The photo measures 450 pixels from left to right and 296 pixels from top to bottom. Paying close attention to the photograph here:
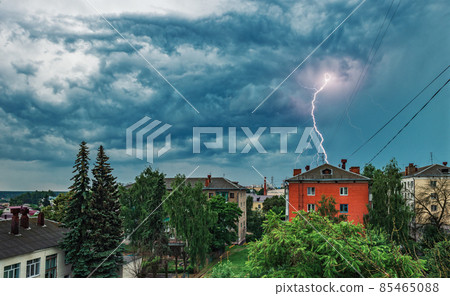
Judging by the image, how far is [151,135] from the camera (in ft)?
10.8

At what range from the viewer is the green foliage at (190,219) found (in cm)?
695

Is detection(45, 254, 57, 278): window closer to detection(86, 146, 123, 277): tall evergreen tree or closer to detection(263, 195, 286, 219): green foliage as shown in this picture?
detection(86, 146, 123, 277): tall evergreen tree

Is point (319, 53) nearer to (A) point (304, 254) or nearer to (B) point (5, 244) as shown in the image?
(A) point (304, 254)

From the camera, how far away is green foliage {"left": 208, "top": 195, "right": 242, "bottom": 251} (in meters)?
8.31

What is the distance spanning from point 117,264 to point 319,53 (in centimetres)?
366

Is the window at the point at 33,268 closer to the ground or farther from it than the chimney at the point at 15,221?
closer to the ground

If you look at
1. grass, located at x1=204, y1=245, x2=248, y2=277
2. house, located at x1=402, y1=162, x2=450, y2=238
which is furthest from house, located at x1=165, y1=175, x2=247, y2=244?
house, located at x1=402, y1=162, x2=450, y2=238

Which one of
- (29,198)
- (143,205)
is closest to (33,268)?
(29,198)

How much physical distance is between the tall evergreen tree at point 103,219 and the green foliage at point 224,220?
184 inches

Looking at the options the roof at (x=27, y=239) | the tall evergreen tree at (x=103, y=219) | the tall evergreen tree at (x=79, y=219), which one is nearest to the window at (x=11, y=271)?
the roof at (x=27, y=239)

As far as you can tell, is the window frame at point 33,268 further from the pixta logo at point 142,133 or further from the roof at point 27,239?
the pixta logo at point 142,133

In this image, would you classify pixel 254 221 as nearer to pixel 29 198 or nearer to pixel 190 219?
pixel 190 219

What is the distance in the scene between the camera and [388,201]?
16.6ft
